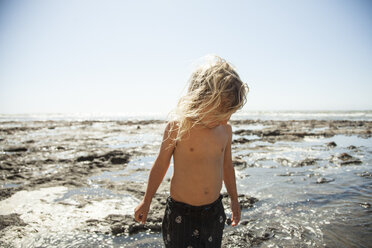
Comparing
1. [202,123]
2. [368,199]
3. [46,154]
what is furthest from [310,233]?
[46,154]

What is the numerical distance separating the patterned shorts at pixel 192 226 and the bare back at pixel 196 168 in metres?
0.06

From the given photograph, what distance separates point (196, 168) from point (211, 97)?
1.82ft

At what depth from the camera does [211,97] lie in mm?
1704

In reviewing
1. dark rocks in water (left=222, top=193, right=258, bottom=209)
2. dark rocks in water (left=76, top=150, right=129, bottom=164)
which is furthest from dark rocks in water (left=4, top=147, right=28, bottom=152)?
dark rocks in water (left=222, top=193, right=258, bottom=209)

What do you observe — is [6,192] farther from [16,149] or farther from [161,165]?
[16,149]

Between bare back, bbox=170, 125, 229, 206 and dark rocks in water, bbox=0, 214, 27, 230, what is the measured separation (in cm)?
274

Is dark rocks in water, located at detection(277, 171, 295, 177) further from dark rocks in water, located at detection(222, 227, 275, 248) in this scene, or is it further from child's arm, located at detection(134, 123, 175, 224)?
child's arm, located at detection(134, 123, 175, 224)

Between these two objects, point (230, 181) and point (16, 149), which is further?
point (16, 149)

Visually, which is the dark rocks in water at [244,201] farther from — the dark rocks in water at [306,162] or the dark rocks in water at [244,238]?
the dark rocks in water at [306,162]

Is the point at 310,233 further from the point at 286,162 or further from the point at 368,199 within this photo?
the point at 286,162

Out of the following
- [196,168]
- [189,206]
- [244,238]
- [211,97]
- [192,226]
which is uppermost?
[211,97]

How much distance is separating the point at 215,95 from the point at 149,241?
212 cm

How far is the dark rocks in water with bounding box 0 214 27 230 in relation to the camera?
3177 millimetres

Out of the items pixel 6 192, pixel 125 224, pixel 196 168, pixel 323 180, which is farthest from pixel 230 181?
pixel 6 192
